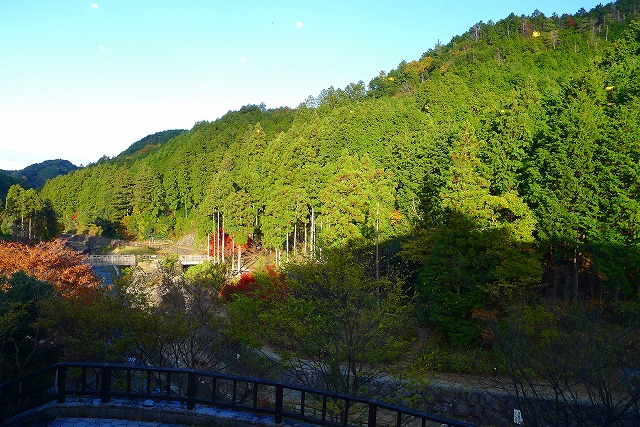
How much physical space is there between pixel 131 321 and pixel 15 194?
47.6 metres

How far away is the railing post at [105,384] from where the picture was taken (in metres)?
6.51

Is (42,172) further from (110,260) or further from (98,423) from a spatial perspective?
(98,423)

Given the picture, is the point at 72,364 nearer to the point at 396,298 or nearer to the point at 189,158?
the point at 396,298

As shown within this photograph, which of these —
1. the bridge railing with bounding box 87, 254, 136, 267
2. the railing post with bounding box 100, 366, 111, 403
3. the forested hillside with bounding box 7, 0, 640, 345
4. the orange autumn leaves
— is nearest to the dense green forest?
the forested hillside with bounding box 7, 0, 640, 345

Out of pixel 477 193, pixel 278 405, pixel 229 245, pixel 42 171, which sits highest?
pixel 42 171

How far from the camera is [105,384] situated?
656 centimetres

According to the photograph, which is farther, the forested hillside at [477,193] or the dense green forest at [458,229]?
the forested hillside at [477,193]

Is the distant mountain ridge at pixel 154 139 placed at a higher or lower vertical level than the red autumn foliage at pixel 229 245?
higher

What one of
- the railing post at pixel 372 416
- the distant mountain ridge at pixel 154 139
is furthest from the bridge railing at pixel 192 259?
the distant mountain ridge at pixel 154 139

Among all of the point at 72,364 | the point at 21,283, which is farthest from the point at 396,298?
the point at 21,283

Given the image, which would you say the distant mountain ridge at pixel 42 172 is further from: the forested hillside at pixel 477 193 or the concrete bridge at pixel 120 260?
the forested hillside at pixel 477 193

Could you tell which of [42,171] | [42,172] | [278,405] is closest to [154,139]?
[42,172]

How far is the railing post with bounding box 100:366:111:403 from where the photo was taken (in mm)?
6508

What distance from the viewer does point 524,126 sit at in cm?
2155
